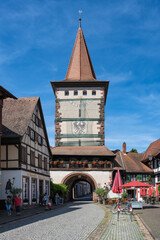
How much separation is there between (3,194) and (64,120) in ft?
88.6

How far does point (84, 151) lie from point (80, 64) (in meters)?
15.7

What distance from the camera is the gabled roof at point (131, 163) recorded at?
54.1 metres

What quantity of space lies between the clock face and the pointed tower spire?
724 cm

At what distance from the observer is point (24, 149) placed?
30031 millimetres

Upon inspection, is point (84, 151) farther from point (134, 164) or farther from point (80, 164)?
point (134, 164)

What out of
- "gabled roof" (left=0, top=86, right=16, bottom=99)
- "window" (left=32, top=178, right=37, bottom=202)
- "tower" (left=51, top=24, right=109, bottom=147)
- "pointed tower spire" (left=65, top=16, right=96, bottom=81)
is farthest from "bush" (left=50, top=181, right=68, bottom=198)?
"gabled roof" (left=0, top=86, right=16, bottom=99)

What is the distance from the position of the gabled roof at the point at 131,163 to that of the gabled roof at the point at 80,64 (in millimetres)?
13394

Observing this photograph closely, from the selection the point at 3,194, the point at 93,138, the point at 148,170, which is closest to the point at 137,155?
the point at 148,170

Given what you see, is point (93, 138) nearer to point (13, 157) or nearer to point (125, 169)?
point (125, 169)

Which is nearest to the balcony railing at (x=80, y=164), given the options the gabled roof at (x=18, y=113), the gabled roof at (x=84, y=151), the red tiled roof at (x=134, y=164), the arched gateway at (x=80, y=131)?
the arched gateway at (x=80, y=131)

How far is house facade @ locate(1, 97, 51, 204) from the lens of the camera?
28.5 m

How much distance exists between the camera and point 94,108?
179 ft

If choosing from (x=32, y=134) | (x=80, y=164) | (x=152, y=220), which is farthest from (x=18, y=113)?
(x=80, y=164)

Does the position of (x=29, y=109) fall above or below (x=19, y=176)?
above
